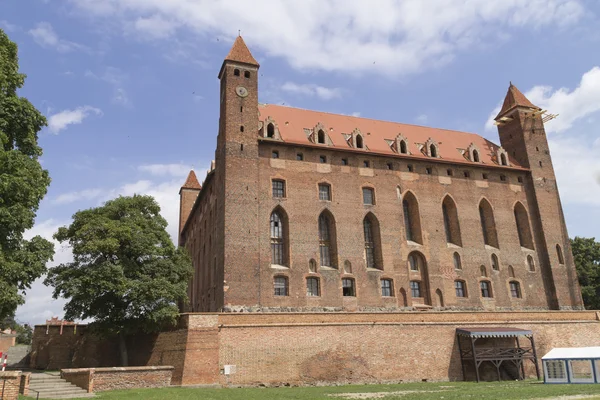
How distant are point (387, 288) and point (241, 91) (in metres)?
16.6

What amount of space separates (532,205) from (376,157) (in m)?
14.0

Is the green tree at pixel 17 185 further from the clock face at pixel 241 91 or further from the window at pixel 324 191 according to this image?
the window at pixel 324 191

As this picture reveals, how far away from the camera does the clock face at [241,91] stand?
107 ft

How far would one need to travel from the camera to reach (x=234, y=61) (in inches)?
1312

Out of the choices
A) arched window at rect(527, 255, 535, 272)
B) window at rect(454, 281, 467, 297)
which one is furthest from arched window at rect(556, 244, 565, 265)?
window at rect(454, 281, 467, 297)

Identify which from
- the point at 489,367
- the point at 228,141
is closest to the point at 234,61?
the point at 228,141

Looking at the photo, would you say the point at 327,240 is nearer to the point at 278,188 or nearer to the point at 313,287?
the point at 313,287

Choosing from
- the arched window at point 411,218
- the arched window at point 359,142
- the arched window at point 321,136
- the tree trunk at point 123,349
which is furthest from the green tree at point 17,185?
the arched window at point 411,218

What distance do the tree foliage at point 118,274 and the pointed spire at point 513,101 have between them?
31.8 meters

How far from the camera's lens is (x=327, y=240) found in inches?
1282

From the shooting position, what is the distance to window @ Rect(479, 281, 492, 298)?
34656 mm

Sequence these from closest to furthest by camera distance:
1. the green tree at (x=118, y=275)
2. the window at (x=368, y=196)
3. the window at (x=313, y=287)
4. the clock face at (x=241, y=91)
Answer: the green tree at (x=118, y=275) < the window at (x=313, y=287) < the clock face at (x=241, y=91) < the window at (x=368, y=196)

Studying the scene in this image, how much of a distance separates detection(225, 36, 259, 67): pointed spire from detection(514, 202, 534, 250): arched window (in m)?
23.6

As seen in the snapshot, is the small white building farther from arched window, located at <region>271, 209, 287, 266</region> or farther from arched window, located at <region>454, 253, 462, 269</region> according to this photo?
arched window, located at <region>271, 209, 287, 266</region>
